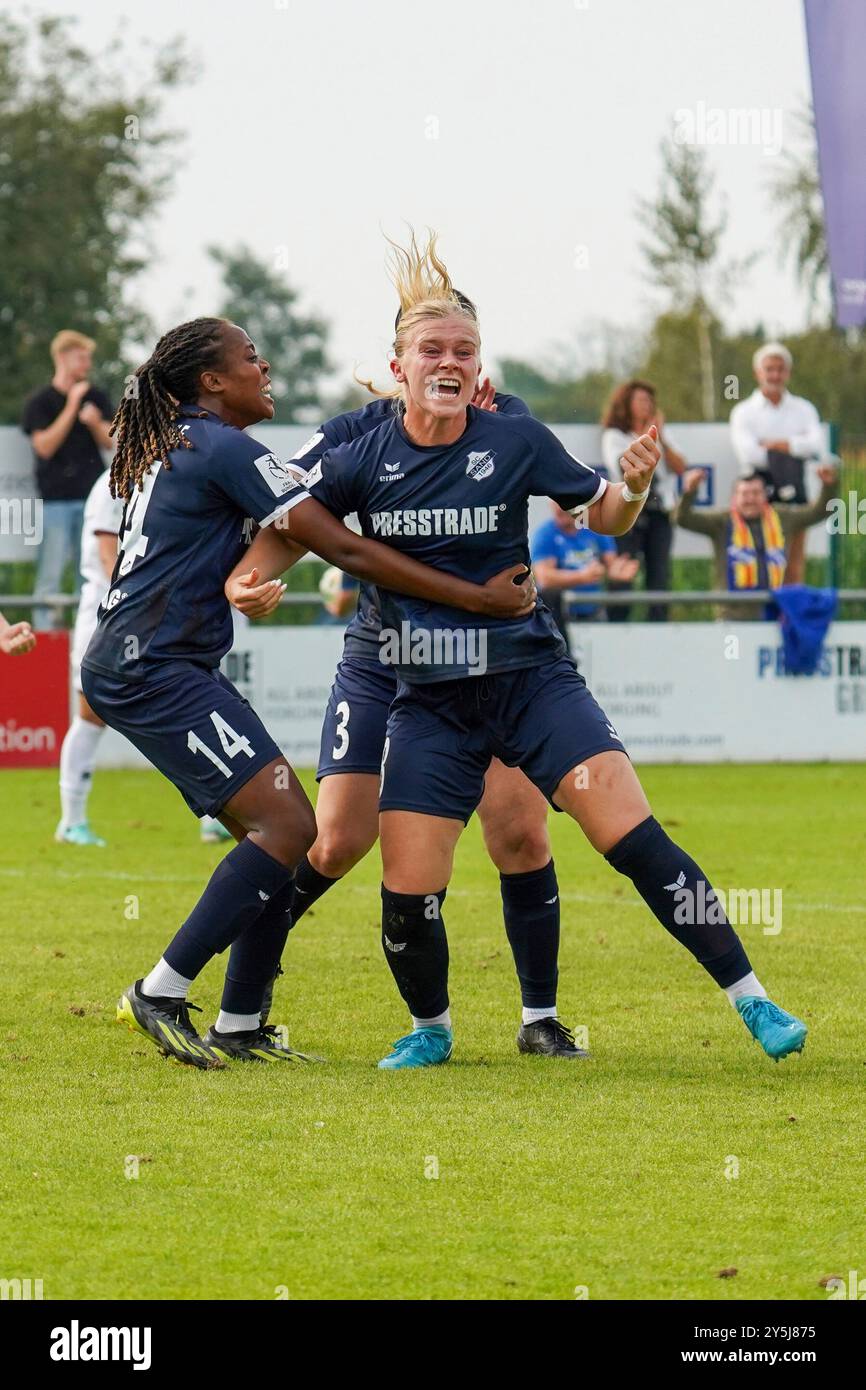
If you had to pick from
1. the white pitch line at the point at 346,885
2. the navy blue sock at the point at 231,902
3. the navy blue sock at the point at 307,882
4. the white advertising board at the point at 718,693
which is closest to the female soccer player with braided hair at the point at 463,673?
the navy blue sock at the point at 231,902

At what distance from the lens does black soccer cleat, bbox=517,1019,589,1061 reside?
6.34 meters

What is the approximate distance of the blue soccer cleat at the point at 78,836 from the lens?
1226 centimetres

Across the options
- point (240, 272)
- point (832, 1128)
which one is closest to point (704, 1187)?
point (832, 1128)

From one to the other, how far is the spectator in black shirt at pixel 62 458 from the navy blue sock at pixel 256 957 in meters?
11.0

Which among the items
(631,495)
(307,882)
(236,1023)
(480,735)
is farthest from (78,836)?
(631,495)

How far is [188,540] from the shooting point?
20.1ft

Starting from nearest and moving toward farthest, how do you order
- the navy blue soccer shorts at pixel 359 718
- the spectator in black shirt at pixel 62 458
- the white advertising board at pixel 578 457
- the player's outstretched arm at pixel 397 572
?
the player's outstretched arm at pixel 397 572
the navy blue soccer shorts at pixel 359 718
the spectator in black shirt at pixel 62 458
the white advertising board at pixel 578 457

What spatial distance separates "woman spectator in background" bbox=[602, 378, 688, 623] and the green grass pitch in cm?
863

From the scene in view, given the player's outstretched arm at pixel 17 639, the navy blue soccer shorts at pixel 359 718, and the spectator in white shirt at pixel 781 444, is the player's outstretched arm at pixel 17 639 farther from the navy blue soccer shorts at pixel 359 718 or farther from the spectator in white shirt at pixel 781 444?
the spectator in white shirt at pixel 781 444

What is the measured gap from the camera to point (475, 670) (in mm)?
6090

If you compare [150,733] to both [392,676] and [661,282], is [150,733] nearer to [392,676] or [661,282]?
[392,676]

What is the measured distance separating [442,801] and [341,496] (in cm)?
98

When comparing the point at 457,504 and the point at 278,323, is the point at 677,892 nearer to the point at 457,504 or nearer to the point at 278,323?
the point at 457,504

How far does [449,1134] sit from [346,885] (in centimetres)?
572
